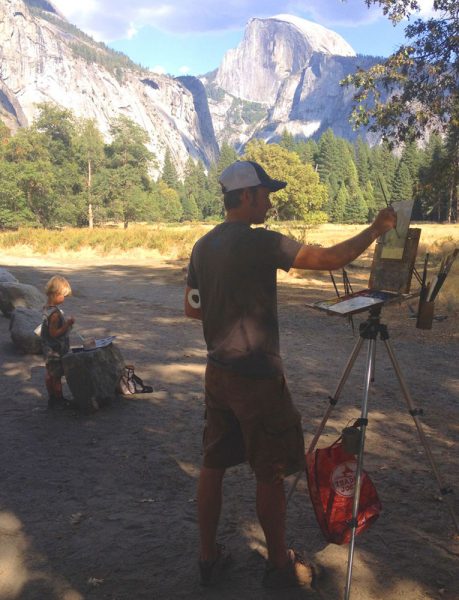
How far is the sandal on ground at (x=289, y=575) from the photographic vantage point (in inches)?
108

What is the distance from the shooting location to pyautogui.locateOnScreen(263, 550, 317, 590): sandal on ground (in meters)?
2.74

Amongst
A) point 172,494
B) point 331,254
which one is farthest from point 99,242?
point 331,254

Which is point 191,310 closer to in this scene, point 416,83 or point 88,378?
point 88,378

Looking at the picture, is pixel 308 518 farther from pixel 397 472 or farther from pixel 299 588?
pixel 397 472

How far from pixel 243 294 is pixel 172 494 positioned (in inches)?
84.4

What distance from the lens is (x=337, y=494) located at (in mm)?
2979

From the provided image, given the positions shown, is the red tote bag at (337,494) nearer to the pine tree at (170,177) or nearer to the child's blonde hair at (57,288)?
the child's blonde hair at (57,288)

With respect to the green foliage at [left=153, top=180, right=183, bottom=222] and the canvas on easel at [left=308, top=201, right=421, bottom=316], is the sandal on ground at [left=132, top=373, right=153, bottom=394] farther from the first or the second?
the green foliage at [left=153, top=180, right=183, bottom=222]

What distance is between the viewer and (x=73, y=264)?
26.6 m

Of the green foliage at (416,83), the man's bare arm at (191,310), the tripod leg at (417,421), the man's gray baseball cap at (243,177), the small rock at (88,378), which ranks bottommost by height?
the small rock at (88,378)

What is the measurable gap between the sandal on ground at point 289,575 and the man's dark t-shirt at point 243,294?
3.45 feet

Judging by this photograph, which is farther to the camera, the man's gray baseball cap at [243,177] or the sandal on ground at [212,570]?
the sandal on ground at [212,570]

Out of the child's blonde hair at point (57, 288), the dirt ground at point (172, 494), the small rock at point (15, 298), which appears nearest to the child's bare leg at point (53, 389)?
the dirt ground at point (172, 494)

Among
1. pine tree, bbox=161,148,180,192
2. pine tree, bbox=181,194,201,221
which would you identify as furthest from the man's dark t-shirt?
pine tree, bbox=161,148,180,192
